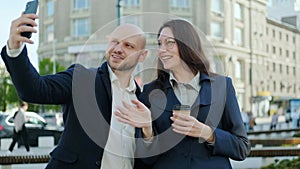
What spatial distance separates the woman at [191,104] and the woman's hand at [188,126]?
0.04 ft

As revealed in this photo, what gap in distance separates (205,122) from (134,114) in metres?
0.44

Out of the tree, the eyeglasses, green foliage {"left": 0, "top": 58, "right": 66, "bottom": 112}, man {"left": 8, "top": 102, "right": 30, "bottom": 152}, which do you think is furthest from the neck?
the tree

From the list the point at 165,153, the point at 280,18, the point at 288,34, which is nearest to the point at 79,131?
the point at 165,153

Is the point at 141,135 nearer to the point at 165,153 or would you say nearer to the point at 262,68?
the point at 165,153

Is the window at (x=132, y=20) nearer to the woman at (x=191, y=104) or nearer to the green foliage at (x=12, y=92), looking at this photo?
the woman at (x=191, y=104)

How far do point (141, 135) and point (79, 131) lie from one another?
344mm

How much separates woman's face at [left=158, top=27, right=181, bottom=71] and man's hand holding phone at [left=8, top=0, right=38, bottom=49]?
0.63m

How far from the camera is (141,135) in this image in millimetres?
2441

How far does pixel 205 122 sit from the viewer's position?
2510mm

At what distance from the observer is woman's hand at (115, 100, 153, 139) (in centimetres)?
223

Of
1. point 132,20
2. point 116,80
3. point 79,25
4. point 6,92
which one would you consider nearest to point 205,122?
point 116,80

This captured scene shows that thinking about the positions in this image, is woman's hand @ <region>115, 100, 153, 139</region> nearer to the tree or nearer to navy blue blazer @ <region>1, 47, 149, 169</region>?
navy blue blazer @ <region>1, 47, 149, 169</region>

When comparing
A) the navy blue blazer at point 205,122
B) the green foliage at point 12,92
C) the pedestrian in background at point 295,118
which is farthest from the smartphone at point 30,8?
the green foliage at point 12,92

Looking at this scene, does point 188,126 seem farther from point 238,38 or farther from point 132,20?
point 238,38
